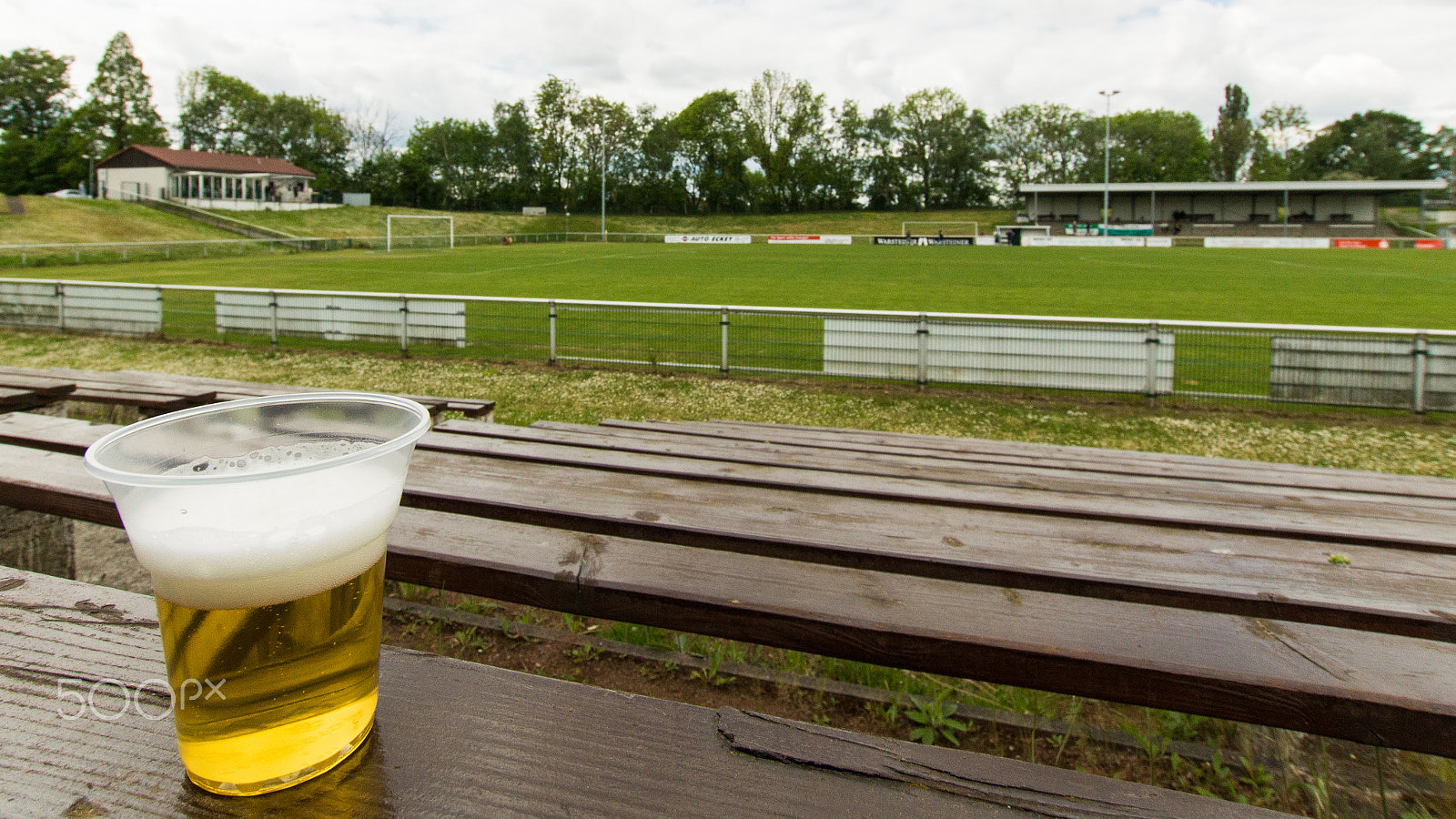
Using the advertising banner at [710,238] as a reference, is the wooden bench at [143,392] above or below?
below

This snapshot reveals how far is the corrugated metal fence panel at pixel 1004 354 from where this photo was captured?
8094 millimetres

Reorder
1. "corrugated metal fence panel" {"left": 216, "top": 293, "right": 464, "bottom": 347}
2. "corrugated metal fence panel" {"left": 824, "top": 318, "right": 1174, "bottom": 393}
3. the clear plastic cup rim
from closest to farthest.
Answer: the clear plastic cup rim → "corrugated metal fence panel" {"left": 824, "top": 318, "right": 1174, "bottom": 393} → "corrugated metal fence panel" {"left": 216, "top": 293, "right": 464, "bottom": 347}

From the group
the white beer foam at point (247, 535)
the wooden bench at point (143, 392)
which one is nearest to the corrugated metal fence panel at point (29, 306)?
the wooden bench at point (143, 392)

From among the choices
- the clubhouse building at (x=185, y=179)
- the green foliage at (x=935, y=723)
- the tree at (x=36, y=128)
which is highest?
the tree at (x=36, y=128)

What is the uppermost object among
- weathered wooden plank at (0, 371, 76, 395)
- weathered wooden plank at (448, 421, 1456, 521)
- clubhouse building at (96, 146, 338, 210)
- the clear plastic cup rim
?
clubhouse building at (96, 146, 338, 210)

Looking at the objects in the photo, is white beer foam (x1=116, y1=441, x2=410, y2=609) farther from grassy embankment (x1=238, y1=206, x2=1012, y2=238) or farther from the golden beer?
grassy embankment (x1=238, y1=206, x2=1012, y2=238)

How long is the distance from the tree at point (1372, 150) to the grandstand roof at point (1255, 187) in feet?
92.4

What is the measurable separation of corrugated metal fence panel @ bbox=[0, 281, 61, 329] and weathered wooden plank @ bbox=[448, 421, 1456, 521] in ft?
42.6

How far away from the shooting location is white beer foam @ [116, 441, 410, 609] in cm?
62

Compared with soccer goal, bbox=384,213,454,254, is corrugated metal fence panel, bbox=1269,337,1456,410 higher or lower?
lower

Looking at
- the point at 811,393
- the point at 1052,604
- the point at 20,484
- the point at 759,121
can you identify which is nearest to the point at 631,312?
the point at 811,393

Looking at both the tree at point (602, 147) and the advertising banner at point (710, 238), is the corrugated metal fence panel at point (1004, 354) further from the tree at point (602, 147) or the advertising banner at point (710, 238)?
the tree at point (602, 147)

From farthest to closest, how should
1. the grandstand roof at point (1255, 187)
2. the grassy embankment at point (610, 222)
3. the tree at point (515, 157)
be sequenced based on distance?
the tree at point (515, 157)
the grandstand roof at point (1255, 187)
the grassy embankment at point (610, 222)

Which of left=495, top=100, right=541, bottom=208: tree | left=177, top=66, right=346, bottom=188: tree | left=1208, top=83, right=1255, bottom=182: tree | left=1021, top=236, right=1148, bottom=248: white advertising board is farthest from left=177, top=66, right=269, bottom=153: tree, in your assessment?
left=1208, top=83, right=1255, bottom=182: tree
